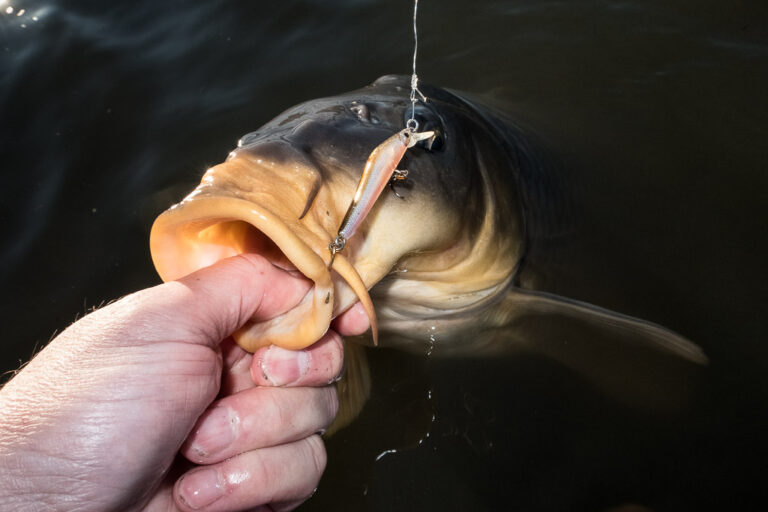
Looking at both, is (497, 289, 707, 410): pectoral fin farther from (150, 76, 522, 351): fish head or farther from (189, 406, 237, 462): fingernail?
(189, 406, 237, 462): fingernail

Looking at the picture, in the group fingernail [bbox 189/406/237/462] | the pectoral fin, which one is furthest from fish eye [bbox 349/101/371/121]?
the pectoral fin

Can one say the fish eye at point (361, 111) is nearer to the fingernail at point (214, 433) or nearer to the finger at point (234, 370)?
the finger at point (234, 370)

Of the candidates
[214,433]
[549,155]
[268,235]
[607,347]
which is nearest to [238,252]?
[268,235]

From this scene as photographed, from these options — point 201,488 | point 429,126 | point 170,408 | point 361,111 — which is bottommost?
point 201,488

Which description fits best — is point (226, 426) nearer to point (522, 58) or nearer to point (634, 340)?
point (634, 340)

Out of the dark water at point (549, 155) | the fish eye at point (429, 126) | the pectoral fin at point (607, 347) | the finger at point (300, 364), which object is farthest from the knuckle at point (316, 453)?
the pectoral fin at point (607, 347)

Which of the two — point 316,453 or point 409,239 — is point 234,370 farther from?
point 409,239
